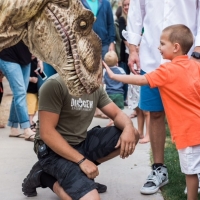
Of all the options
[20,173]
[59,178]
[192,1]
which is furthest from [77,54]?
[20,173]

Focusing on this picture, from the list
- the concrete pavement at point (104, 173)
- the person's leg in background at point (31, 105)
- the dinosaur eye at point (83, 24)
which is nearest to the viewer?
the dinosaur eye at point (83, 24)

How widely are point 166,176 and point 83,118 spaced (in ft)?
3.10

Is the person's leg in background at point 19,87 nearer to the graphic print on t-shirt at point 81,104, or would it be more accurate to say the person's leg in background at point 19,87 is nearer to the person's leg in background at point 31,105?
the person's leg in background at point 31,105

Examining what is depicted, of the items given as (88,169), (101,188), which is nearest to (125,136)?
(88,169)

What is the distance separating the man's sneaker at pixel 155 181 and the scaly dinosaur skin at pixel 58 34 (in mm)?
1758

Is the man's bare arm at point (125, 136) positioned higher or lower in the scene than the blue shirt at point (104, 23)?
lower

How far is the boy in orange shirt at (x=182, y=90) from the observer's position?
3.22m

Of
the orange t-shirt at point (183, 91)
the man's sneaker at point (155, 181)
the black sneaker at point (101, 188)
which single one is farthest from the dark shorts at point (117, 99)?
the orange t-shirt at point (183, 91)

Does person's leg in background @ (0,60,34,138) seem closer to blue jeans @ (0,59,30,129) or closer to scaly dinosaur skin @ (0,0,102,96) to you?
blue jeans @ (0,59,30,129)

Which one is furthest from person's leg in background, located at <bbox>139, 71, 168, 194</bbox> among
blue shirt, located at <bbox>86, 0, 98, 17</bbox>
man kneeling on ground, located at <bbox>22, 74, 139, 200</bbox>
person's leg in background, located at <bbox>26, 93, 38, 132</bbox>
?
blue shirt, located at <bbox>86, 0, 98, 17</bbox>

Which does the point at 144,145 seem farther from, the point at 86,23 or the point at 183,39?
the point at 86,23

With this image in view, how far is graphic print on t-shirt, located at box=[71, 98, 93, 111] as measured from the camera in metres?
3.35

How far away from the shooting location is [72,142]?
3.45 meters

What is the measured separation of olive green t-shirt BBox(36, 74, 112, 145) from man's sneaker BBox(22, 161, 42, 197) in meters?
0.23
